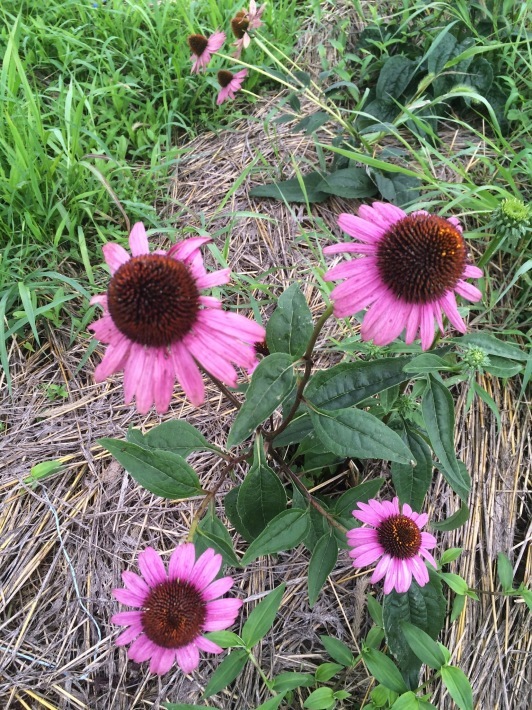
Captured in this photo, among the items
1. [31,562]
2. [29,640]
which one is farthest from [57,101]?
[29,640]

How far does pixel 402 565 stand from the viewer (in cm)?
103

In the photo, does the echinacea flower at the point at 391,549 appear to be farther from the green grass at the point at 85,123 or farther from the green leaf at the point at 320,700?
the green grass at the point at 85,123

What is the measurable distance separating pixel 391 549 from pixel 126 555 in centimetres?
60

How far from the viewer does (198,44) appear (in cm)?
187

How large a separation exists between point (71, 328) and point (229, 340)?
2.90 feet

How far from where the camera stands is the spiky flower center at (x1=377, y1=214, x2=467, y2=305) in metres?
0.87

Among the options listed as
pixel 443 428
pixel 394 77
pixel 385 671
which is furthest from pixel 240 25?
pixel 385 671

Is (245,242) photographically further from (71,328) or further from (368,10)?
(368,10)

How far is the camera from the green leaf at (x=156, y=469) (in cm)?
97

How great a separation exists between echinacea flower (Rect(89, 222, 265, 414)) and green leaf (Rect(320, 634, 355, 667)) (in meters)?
0.59

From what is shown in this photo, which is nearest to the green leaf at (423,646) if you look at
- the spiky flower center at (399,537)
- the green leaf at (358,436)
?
the spiky flower center at (399,537)

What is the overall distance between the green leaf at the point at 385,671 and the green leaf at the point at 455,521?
29 cm

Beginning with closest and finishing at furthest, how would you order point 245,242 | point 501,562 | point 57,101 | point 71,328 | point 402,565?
1. point 402,565
2. point 501,562
3. point 71,328
4. point 245,242
5. point 57,101

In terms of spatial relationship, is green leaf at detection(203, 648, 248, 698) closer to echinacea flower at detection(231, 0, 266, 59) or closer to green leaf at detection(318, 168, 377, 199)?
green leaf at detection(318, 168, 377, 199)
